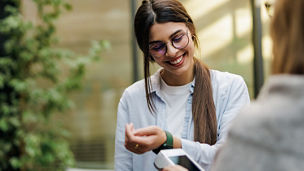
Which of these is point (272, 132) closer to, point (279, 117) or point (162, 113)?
point (279, 117)

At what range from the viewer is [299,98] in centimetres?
63

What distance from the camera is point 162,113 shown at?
1461 millimetres

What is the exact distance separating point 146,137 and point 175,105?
1.13ft

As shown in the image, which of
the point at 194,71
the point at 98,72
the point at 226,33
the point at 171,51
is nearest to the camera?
the point at 171,51

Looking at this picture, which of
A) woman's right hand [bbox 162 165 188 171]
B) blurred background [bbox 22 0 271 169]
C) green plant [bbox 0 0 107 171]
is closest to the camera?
woman's right hand [bbox 162 165 188 171]

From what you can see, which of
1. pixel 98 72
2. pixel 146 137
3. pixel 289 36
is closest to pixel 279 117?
pixel 289 36

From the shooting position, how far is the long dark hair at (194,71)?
139cm

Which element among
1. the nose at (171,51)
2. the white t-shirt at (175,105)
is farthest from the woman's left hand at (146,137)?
the nose at (171,51)

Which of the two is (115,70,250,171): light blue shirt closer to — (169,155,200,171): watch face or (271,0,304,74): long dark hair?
(169,155,200,171): watch face

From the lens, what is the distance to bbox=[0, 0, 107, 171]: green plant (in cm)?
349

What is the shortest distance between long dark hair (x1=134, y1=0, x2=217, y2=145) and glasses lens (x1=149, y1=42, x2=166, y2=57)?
0.10 feet

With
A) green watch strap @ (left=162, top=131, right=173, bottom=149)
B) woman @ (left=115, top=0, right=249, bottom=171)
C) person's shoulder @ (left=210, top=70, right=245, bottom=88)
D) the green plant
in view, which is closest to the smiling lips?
woman @ (left=115, top=0, right=249, bottom=171)

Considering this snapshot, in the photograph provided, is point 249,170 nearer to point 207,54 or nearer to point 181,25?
point 181,25

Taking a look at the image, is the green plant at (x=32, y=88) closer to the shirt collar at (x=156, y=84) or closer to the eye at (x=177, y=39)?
the shirt collar at (x=156, y=84)
